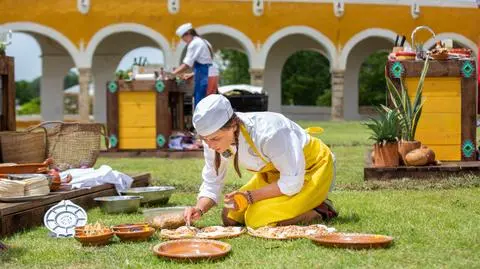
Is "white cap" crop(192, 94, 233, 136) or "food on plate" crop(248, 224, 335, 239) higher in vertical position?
"white cap" crop(192, 94, 233, 136)

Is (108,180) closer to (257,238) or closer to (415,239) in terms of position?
(257,238)

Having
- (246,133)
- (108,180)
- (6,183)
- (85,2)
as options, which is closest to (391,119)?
(108,180)

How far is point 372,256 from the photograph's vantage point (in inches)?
139

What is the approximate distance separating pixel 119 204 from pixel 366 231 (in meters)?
1.93

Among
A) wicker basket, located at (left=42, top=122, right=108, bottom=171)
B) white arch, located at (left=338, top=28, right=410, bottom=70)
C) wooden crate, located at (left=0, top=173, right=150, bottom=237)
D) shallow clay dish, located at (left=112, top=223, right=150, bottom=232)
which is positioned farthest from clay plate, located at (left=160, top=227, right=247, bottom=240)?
white arch, located at (left=338, top=28, right=410, bottom=70)

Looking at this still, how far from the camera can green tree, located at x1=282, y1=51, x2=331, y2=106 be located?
39094 millimetres

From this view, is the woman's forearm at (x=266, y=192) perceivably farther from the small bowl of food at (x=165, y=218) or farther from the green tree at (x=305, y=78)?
the green tree at (x=305, y=78)

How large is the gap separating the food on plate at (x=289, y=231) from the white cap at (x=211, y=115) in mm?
598

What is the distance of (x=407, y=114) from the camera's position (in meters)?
7.41

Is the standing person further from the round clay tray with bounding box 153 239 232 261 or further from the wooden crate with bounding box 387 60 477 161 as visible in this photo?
the round clay tray with bounding box 153 239 232 261

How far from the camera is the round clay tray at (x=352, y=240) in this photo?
3691mm

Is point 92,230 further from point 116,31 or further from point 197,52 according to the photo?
point 116,31

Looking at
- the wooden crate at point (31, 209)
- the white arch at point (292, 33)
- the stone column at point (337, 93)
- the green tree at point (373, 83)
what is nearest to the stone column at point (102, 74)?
the white arch at point (292, 33)

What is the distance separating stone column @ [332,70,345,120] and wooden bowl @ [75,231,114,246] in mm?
22028
